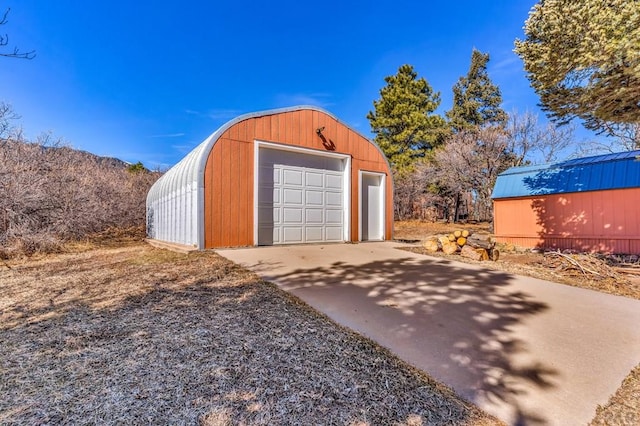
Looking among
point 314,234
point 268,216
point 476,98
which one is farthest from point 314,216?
point 476,98

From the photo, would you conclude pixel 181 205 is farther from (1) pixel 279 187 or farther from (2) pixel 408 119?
(2) pixel 408 119

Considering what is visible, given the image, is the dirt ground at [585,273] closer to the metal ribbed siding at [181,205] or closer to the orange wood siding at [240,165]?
the orange wood siding at [240,165]

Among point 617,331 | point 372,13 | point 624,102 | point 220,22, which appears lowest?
point 617,331

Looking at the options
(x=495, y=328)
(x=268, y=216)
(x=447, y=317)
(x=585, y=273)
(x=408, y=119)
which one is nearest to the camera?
(x=495, y=328)

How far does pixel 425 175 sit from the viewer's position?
17875mm

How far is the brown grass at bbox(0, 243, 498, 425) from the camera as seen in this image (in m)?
1.54

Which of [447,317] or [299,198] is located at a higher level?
[299,198]

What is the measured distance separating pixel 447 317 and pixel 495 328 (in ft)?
1.38

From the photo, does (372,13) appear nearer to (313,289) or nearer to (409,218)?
(313,289)

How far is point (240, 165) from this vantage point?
7.37 meters

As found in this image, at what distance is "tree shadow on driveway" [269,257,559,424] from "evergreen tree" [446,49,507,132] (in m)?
19.8

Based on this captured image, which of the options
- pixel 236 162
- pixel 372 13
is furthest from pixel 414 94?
pixel 236 162

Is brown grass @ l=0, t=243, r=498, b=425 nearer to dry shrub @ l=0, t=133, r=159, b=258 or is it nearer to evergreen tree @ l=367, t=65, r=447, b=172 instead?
dry shrub @ l=0, t=133, r=159, b=258

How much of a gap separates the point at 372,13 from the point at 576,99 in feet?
26.6
